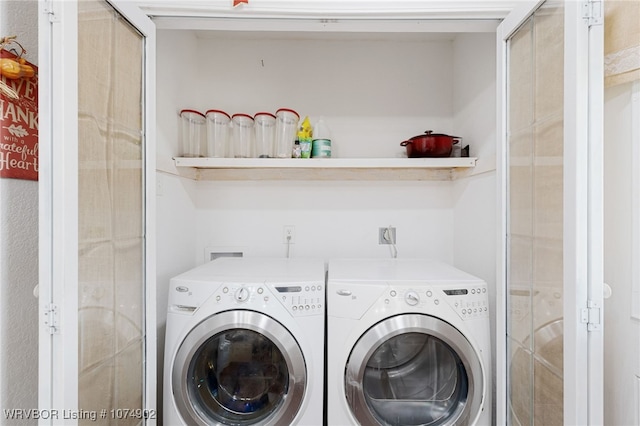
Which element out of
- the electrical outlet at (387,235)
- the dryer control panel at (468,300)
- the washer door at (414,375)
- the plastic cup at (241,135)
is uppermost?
the plastic cup at (241,135)

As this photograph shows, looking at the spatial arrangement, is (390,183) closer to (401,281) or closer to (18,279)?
(401,281)

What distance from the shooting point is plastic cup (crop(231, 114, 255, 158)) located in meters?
2.04

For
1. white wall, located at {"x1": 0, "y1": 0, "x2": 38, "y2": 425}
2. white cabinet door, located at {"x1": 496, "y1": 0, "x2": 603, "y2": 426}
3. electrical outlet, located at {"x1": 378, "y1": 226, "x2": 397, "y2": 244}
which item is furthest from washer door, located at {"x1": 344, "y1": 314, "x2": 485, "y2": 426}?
white wall, located at {"x1": 0, "y1": 0, "x2": 38, "y2": 425}

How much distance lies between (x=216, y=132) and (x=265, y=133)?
305 millimetres

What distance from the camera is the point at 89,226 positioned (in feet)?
3.54

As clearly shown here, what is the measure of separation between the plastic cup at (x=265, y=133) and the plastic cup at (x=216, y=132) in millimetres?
205

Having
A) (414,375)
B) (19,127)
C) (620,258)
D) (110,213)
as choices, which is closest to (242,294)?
(110,213)

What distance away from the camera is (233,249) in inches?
87.8

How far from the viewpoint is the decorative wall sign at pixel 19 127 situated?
104cm

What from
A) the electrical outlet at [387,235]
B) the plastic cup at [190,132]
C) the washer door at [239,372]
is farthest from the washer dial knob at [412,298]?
the plastic cup at [190,132]

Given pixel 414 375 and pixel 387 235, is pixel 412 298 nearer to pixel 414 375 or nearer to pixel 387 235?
pixel 414 375

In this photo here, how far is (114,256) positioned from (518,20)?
1.74 meters

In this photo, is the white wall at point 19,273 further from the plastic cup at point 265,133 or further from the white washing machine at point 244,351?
the plastic cup at point 265,133

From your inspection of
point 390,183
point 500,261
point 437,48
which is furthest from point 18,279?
point 437,48
